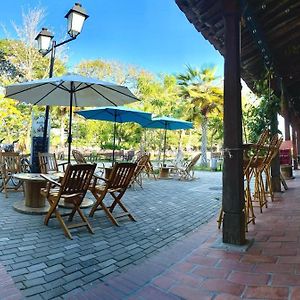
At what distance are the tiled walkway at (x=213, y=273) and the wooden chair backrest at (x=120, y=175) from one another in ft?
4.06

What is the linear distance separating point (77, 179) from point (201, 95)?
49.2 ft

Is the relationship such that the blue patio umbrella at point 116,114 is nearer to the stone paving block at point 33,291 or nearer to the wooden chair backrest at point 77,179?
the wooden chair backrest at point 77,179

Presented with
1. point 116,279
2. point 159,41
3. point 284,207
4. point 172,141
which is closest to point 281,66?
point 284,207

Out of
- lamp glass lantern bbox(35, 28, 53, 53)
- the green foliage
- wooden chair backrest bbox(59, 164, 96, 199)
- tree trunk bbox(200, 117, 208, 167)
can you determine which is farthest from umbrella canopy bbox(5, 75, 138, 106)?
tree trunk bbox(200, 117, 208, 167)

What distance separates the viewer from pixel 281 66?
6035 mm

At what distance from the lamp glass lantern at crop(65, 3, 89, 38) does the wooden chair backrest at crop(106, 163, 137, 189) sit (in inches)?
116

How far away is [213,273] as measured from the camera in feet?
7.93

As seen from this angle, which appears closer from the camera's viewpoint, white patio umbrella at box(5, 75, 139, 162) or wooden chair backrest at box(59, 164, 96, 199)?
wooden chair backrest at box(59, 164, 96, 199)

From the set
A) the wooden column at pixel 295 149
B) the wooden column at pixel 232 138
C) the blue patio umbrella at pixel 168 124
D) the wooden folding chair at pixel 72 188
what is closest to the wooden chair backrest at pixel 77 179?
the wooden folding chair at pixel 72 188

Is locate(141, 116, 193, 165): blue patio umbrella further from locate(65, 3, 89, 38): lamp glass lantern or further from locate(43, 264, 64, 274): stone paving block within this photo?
locate(43, 264, 64, 274): stone paving block

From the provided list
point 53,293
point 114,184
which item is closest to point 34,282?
point 53,293

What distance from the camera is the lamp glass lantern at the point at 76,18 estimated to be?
17.8 ft

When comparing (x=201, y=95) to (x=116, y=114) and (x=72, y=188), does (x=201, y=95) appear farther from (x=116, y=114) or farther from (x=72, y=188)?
(x=72, y=188)

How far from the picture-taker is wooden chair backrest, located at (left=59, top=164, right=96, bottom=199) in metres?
3.48
